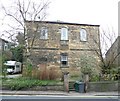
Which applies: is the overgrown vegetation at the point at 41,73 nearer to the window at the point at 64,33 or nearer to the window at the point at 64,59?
the window at the point at 64,59

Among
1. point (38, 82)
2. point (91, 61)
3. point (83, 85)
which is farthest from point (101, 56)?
point (38, 82)

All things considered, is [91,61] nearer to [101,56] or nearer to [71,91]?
[101,56]

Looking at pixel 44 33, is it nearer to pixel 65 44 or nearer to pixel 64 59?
pixel 65 44

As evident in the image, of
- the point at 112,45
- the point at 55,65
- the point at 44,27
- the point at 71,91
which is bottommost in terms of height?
the point at 71,91

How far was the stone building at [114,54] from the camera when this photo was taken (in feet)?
101

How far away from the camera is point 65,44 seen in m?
39.9

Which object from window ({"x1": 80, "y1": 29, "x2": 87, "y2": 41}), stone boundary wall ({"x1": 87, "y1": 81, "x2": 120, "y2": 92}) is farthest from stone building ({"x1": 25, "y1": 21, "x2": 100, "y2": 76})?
stone boundary wall ({"x1": 87, "y1": 81, "x2": 120, "y2": 92})

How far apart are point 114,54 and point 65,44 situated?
371 inches

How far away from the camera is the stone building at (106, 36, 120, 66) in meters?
30.8

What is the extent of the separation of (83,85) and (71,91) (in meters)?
1.36

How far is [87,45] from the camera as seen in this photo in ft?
132

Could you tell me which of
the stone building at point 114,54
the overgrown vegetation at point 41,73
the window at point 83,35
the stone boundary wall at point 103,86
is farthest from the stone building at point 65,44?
the stone boundary wall at point 103,86

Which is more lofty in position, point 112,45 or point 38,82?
point 112,45

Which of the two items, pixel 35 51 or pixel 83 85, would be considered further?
pixel 35 51
